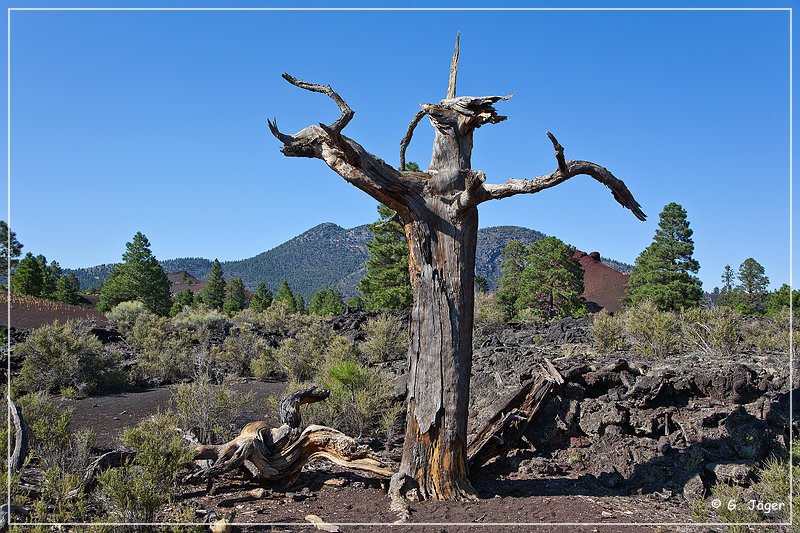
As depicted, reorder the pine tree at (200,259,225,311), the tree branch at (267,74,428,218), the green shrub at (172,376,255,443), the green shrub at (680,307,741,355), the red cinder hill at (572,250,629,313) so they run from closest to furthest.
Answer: the tree branch at (267,74,428,218), the green shrub at (172,376,255,443), the green shrub at (680,307,741,355), the pine tree at (200,259,225,311), the red cinder hill at (572,250,629,313)

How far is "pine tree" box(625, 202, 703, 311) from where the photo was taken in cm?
3553

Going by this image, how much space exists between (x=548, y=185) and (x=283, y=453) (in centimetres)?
342

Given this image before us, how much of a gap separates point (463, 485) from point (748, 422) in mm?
3665

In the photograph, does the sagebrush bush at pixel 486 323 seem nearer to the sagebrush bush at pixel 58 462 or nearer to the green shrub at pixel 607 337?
the green shrub at pixel 607 337

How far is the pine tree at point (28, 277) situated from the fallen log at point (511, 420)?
5014cm

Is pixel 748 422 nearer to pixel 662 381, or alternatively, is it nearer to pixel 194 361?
pixel 662 381

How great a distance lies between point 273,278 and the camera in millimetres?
152750

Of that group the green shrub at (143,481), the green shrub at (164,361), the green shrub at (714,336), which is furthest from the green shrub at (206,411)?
the green shrub at (714,336)

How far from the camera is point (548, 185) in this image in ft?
17.8

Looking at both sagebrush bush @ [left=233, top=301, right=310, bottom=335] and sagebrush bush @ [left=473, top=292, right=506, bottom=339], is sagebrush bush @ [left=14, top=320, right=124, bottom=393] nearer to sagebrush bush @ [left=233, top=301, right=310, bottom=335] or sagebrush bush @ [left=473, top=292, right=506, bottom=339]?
sagebrush bush @ [left=473, top=292, right=506, bottom=339]

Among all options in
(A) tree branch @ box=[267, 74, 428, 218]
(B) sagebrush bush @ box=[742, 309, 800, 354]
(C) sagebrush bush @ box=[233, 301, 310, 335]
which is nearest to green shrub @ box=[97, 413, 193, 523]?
(A) tree branch @ box=[267, 74, 428, 218]

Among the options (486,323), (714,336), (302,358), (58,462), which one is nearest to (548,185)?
(58,462)

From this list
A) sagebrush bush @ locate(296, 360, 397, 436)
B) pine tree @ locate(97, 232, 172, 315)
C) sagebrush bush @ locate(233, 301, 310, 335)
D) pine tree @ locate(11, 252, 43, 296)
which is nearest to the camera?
sagebrush bush @ locate(296, 360, 397, 436)

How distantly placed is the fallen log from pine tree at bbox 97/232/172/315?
42508 millimetres
